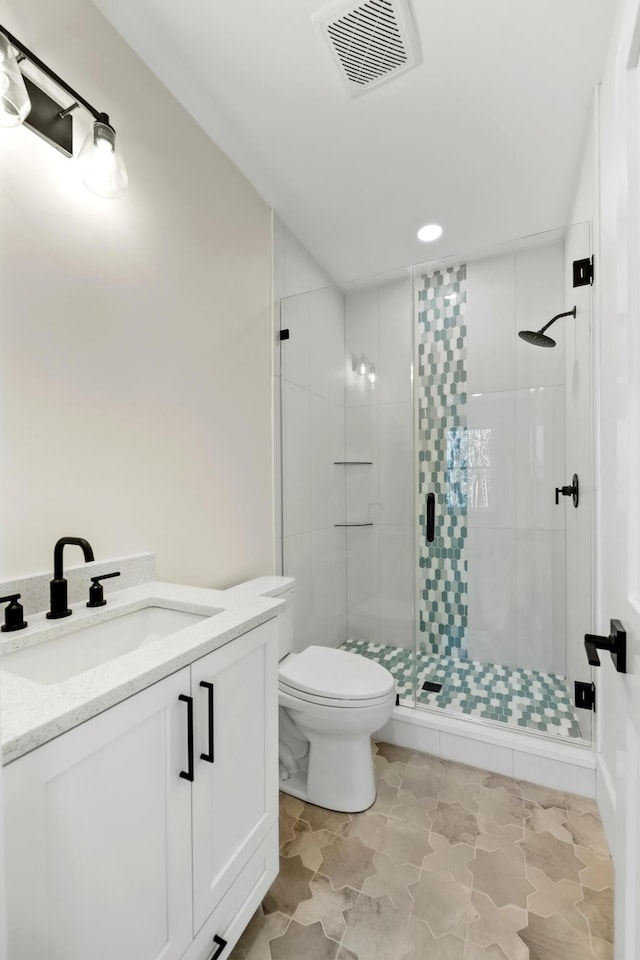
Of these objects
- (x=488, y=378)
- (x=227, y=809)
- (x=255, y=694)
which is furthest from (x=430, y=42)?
(x=227, y=809)

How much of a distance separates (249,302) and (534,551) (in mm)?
1960

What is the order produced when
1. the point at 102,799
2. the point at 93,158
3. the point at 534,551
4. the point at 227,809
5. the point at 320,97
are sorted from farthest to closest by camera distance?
the point at 534,551 < the point at 320,97 < the point at 93,158 < the point at 227,809 < the point at 102,799

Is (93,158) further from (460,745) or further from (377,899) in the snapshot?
(460,745)

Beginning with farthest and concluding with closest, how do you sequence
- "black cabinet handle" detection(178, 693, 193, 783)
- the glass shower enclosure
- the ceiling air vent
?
the glass shower enclosure → the ceiling air vent → "black cabinet handle" detection(178, 693, 193, 783)

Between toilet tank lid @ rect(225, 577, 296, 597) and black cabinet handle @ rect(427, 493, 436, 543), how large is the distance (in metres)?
0.90

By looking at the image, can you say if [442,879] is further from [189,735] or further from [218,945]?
[189,735]

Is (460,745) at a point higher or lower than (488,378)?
lower

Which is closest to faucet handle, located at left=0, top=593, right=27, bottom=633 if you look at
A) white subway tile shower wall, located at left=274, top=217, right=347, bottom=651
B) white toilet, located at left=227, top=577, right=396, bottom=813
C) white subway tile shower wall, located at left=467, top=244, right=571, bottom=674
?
white toilet, located at left=227, top=577, right=396, bottom=813

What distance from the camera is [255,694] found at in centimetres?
104

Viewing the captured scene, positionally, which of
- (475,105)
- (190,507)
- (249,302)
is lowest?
(190,507)

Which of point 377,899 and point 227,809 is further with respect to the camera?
point 377,899

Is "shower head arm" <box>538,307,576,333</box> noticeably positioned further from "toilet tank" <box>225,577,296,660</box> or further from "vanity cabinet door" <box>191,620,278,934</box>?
"vanity cabinet door" <box>191,620,278,934</box>

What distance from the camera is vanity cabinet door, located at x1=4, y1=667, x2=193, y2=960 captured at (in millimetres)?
555

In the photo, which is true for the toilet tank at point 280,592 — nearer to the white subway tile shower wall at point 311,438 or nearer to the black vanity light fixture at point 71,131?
the white subway tile shower wall at point 311,438
